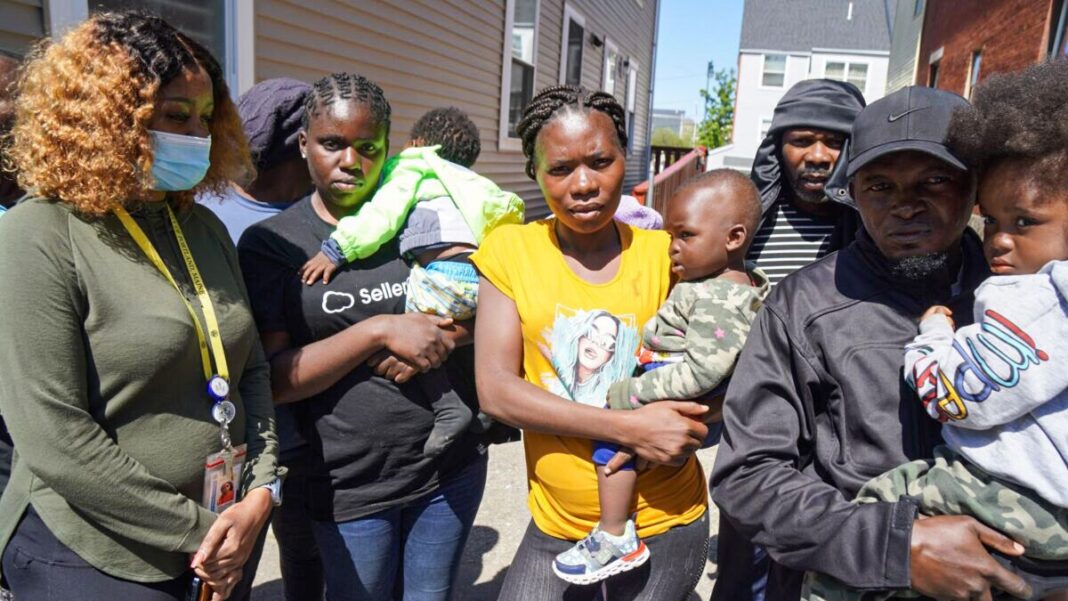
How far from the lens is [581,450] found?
1.95 m

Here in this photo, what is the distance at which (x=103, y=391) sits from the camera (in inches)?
63.0

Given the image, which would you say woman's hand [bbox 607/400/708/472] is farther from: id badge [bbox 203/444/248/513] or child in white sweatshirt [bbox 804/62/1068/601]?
id badge [bbox 203/444/248/513]

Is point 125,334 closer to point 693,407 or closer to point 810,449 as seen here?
point 693,407

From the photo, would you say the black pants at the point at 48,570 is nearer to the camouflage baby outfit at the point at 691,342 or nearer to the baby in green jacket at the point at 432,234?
the baby in green jacket at the point at 432,234

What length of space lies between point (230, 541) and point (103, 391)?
477mm

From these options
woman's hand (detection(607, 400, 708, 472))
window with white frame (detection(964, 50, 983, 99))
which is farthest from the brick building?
woman's hand (detection(607, 400, 708, 472))

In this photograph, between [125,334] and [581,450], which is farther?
[581,450]

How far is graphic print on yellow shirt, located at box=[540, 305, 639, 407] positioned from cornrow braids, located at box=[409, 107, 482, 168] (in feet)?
9.59

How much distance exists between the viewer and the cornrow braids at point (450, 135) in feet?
15.3

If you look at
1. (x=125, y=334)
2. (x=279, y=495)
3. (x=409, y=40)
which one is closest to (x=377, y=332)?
(x=279, y=495)

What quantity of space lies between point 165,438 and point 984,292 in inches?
70.2

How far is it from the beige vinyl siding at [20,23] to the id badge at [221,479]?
9.17ft

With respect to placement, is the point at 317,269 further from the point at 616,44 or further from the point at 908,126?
the point at 616,44

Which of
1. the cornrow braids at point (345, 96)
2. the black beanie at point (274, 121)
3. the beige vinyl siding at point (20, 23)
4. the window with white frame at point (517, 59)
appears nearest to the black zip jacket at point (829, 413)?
the cornrow braids at point (345, 96)
